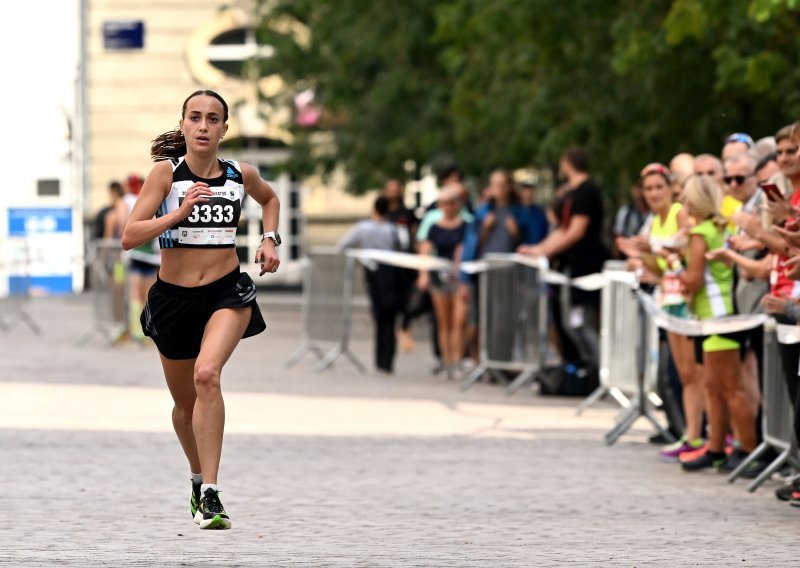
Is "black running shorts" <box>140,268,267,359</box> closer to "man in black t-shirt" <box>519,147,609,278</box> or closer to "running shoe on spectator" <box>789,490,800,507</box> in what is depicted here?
"running shoe on spectator" <box>789,490,800,507</box>

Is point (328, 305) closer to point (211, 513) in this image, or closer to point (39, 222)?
point (211, 513)

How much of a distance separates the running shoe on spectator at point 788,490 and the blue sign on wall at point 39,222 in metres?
28.3

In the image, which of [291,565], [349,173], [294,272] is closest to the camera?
[291,565]

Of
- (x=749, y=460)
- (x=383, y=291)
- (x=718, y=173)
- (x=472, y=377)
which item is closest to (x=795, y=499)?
(x=749, y=460)

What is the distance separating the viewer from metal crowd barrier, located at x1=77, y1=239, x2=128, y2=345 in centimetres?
2545

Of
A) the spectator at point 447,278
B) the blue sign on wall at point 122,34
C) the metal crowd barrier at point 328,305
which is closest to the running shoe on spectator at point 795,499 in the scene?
the spectator at point 447,278

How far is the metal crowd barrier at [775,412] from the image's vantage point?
11055 mm

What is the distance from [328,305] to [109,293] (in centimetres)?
477

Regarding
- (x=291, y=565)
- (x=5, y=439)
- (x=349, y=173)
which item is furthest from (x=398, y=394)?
(x=349, y=173)

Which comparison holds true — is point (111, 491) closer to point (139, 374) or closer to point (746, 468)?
point (746, 468)

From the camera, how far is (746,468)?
11930mm

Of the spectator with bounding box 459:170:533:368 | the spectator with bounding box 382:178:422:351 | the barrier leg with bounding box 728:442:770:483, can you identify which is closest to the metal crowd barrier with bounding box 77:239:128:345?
the spectator with bounding box 382:178:422:351

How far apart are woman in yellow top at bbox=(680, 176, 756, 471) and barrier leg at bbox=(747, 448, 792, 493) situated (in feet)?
2.60

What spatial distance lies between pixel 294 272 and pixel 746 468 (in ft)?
101
